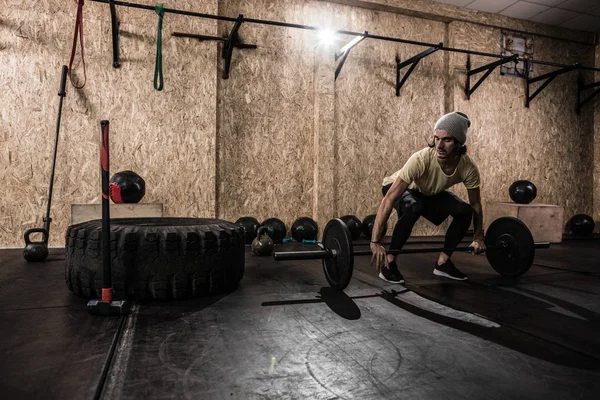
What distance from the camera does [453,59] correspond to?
5.05 metres

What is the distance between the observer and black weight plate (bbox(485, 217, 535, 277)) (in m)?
2.37

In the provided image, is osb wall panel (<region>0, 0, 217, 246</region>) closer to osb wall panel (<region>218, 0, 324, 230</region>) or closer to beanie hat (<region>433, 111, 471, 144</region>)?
osb wall panel (<region>218, 0, 324, 230</region>)

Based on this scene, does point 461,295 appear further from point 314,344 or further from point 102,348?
point 102,348

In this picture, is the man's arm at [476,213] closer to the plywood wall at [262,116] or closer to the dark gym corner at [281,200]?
the dark gym corner at [281,200]

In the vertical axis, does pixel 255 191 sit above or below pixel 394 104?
below

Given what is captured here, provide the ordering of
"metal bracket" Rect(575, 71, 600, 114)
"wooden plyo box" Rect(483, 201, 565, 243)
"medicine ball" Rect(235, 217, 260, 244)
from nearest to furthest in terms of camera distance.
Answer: "medicine ball" Rect(235, 217, 260, 244)
"wooden plyo box" Rect(483, 201, 565, 243)
"metal bracket" Rect(575, 71, 600, 114)

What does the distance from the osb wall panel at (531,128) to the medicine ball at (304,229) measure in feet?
7.49

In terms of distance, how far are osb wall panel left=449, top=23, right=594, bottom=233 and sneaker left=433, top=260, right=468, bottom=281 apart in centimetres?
287

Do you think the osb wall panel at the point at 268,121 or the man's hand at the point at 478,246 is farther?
the osb wall panel at the point at 268,121

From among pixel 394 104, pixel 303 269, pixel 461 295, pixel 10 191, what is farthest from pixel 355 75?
pixel 10 191

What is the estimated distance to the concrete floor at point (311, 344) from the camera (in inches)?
40.8

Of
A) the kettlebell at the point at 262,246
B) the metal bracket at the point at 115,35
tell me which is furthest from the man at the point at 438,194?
the metal bracket at the point at 115,35

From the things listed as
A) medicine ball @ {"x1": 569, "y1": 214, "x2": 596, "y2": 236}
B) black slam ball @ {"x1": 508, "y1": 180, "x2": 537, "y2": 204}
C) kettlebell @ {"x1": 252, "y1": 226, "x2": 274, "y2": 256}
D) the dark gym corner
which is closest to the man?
the dark gym corner

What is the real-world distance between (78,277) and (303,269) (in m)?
1.43
